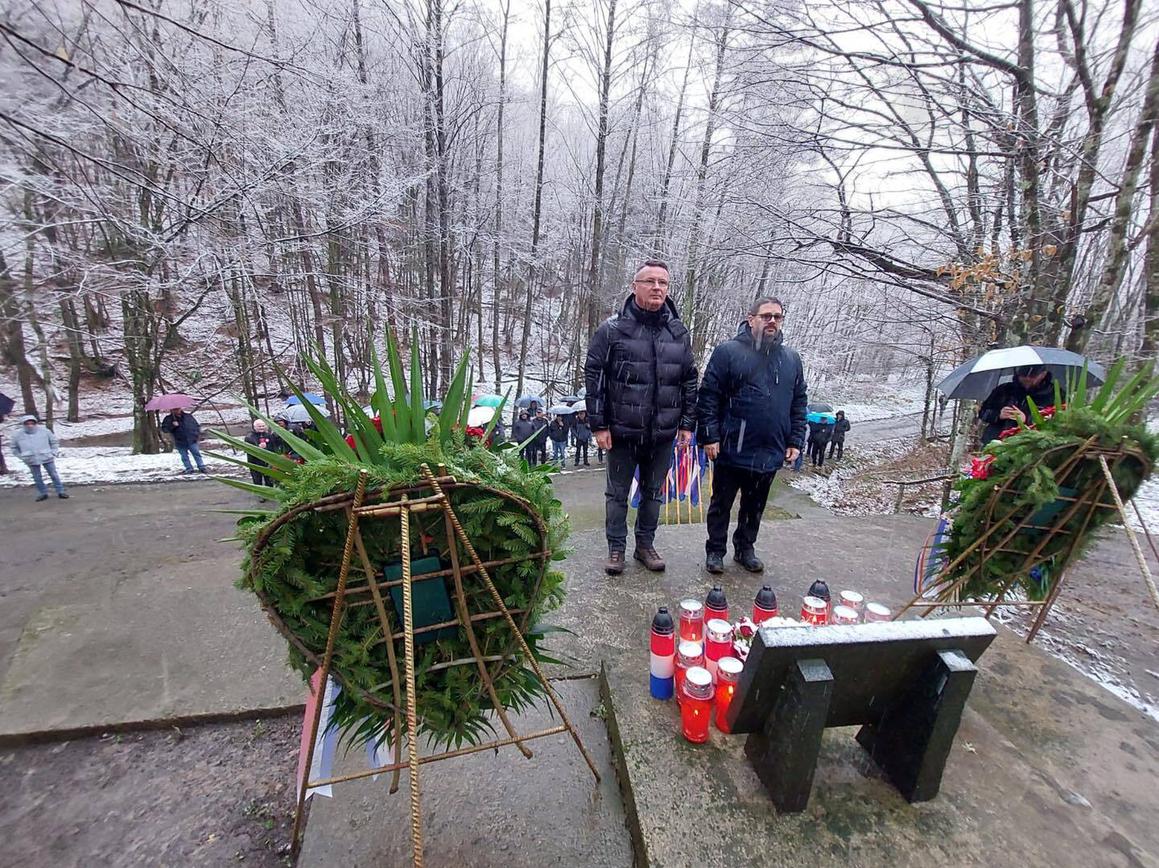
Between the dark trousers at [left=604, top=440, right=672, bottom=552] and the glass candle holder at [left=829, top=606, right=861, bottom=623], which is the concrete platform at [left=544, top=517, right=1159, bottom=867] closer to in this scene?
the glass candle holder at [left=829, top=606, right=861, bottom=623]

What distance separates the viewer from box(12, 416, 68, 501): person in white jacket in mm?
7375

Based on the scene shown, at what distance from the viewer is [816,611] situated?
7.20 feet

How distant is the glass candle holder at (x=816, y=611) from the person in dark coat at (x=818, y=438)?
1164cm

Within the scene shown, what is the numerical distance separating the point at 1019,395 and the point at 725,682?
392 centimetres

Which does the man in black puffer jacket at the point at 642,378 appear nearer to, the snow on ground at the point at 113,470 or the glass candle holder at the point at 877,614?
the glass candle holder at the point at 877,614

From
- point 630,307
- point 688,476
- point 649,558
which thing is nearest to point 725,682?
point 649,558

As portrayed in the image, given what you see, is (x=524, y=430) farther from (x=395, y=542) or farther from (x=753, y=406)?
(x=395, y=542)

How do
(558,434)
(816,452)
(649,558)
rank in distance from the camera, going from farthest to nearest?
(816,452)
(558,434)
(649,558)

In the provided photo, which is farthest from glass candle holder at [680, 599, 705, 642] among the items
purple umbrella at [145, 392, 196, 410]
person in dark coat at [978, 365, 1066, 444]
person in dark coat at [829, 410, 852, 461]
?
person in dark coat at [829, 410, 852, 461]

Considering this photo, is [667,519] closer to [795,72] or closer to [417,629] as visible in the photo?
[417,629]

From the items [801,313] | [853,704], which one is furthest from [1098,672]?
[801,313]

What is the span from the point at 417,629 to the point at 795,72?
6719mm

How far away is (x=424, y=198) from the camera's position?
11375 mm

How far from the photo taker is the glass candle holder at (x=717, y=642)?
2043 millimetres
